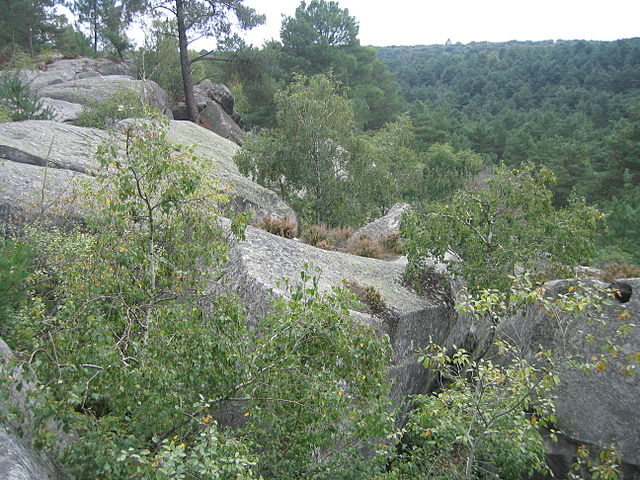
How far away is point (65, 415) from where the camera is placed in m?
3.60

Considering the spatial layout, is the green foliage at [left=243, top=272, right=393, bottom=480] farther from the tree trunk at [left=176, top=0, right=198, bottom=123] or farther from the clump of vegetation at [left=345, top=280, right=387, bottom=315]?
the tree trunk at [left=176, top=0, right=198, bottom=123]

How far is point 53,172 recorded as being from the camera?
37.0 ft

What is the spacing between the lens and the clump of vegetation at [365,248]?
42.3 feet

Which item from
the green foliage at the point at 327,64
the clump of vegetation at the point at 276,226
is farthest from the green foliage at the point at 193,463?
the green foliage at the point at 327,64

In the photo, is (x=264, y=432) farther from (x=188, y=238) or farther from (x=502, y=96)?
(x=502, y=96)

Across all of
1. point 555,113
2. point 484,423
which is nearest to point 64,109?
point 484,423

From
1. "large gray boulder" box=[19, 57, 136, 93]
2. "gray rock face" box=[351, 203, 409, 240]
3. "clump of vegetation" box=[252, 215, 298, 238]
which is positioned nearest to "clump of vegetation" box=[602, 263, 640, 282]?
"gray rock face" box=[351, 203, 409, 240]

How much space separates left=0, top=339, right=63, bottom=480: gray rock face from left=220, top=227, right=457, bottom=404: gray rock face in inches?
165

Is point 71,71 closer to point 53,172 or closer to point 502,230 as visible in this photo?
point 53,172

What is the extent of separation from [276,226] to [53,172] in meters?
5.45

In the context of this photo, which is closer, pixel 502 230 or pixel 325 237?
pixel 502 230

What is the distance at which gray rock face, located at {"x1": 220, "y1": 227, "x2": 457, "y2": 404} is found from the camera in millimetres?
8312

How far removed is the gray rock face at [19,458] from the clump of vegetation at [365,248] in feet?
31.4

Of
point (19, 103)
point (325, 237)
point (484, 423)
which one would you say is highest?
point (19, 103)
